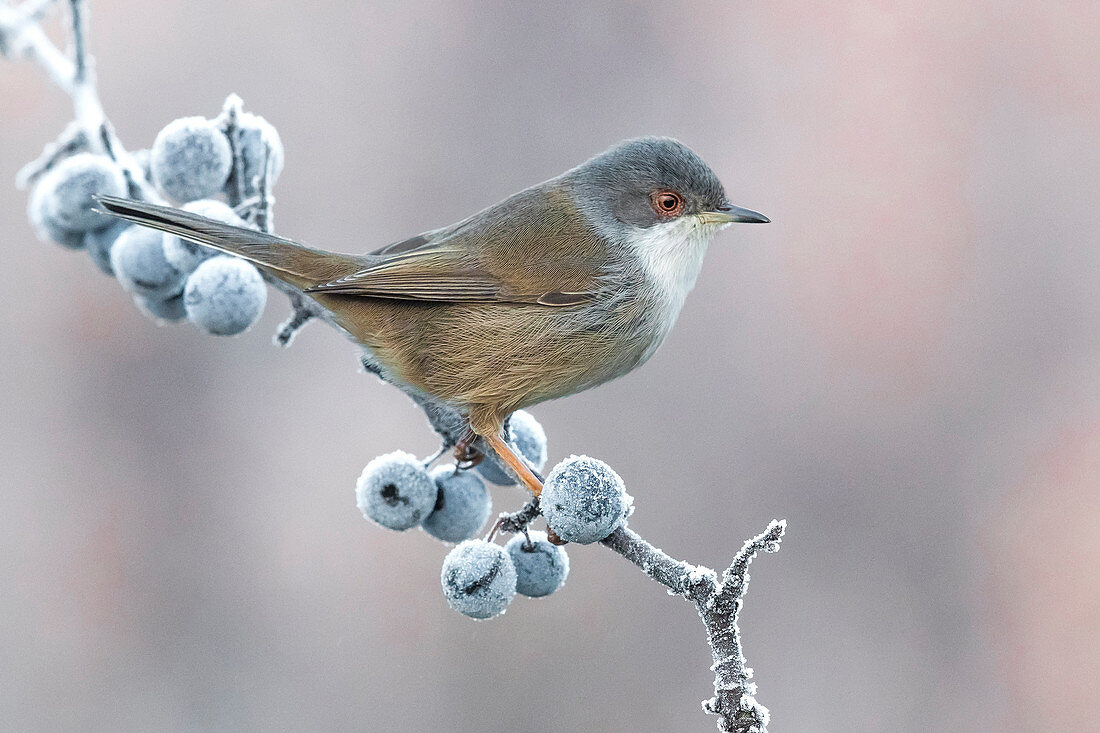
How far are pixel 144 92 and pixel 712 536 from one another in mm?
4867

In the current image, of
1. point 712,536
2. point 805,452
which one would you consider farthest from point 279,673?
point 805,452

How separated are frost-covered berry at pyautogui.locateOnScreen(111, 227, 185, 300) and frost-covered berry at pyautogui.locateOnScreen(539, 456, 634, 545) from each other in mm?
1513

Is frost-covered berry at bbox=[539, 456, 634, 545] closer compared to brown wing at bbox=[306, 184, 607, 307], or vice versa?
frost-covered berry at bbox=[539, 456, 634, 545]

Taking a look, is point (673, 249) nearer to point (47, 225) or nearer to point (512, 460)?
point (512, 460)

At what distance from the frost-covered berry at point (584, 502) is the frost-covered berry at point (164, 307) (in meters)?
1.59

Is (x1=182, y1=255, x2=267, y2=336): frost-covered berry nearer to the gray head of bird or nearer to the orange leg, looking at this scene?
the orange leg

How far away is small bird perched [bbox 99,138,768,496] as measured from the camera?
315cm

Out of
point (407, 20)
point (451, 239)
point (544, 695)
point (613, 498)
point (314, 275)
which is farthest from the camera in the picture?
point (407, 20)

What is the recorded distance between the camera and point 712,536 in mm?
6211

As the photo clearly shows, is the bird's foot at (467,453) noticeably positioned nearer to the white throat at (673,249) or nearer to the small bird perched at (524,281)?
the small bird perched at (524,281)

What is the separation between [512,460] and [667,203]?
1.09 meters

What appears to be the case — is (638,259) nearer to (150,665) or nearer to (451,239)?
(451,239)

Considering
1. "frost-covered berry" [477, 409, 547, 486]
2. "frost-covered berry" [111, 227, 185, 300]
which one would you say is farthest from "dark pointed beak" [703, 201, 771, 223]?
"frost-covered berry" [111, 227, 185, 300]

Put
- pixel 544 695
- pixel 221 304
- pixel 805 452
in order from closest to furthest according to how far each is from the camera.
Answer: pixel 221 304 < pixel 544 695 < pixel 805 452
